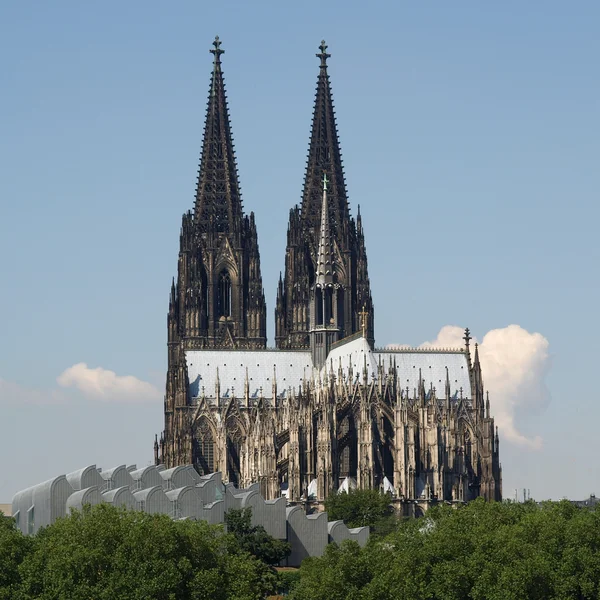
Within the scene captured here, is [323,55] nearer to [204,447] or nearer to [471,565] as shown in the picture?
[204,447]

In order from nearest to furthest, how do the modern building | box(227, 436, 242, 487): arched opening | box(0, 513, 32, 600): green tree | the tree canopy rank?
box(0, 513, 32, 600): green tree, the tree canopy, the modern building, box(227, 436, 242, 487): arched opening

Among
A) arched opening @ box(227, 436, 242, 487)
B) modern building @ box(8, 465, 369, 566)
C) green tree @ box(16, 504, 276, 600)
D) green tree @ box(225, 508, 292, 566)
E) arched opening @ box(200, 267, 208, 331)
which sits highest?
arched opening @ box(200, 267, 208, 331)

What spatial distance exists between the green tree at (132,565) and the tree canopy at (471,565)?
15.5 feet

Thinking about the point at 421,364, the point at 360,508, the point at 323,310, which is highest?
the point at 323,310

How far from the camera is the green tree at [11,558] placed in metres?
99.5

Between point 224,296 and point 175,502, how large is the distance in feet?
215

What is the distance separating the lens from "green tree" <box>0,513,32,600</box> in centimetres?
9951

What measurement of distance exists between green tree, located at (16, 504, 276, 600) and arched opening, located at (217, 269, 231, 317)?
88.2m

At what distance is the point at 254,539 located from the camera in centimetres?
12531

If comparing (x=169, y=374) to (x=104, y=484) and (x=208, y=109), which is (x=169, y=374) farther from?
(x=104, y=484)

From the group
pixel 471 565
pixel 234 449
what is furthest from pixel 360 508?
pixel 471 565

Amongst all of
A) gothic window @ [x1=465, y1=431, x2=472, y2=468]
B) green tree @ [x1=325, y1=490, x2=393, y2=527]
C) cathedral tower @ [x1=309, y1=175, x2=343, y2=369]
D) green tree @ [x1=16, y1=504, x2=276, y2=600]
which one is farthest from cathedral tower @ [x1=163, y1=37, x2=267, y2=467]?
green tree @ [x1=16, y1=504, x2=276, y2=600]

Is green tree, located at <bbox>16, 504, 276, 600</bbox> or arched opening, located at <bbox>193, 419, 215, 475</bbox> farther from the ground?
arched opening, located at <bbox>193, 419, 215, 475</bbox>

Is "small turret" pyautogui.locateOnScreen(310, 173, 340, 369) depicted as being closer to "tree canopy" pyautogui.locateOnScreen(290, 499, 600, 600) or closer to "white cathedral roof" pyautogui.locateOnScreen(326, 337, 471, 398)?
"white cathedral roof" pyautogui.locateOnScreen(326, 337, 471, 398)
